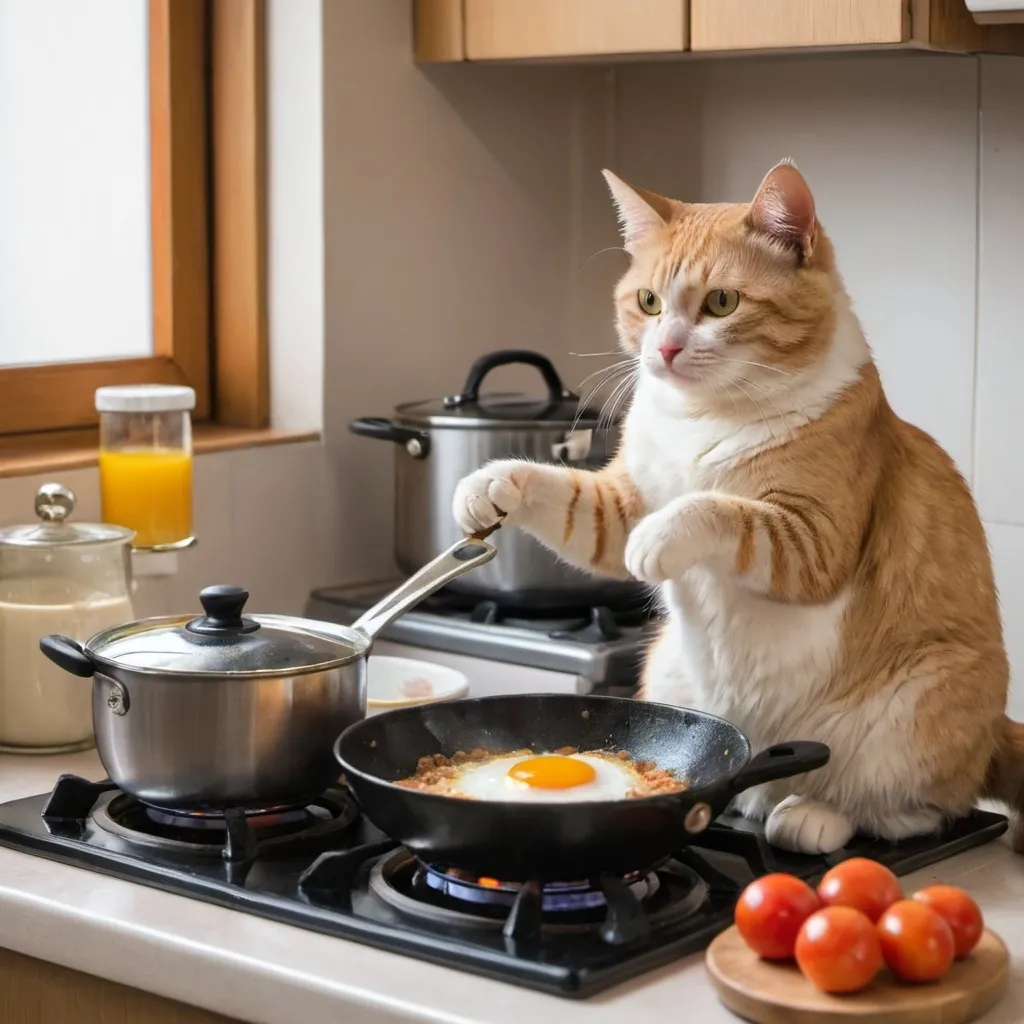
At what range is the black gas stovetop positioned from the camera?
1.11 m

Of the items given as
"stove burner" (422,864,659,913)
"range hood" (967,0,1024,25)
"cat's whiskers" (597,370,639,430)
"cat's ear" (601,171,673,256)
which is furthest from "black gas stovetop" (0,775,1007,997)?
"range hood" (967,0,1024,25)

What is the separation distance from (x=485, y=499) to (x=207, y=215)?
947 millimetres

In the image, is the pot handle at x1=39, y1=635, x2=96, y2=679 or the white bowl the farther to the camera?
the white bowl

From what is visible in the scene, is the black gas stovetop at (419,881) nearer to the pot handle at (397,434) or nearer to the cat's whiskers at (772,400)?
the cat's whiskers at (772,400)

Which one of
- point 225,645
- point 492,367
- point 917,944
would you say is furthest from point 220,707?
point 492,367

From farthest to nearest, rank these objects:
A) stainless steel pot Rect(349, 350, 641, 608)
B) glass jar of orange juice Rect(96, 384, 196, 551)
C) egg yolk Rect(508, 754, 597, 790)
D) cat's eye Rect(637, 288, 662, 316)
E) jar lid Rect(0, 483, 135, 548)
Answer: stainless steel pot Rect(349, 350, 641, 608) → glass jar of orange juice Rect(96, 384, 196, 551) → jar lid Rect(0, 483, 135, 548) → cat's eye Rect(637, 288, 662, 316) → egg yolk Rect(508, 754, 597, 790)

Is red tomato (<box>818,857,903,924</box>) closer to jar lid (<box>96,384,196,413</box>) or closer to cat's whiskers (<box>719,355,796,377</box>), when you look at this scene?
cat's whiskers (<box>719,355,796,377</box>)

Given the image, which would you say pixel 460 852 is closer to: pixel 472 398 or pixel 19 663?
pixel 19 663

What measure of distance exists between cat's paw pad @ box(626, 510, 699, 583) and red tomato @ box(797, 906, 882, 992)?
34 cm

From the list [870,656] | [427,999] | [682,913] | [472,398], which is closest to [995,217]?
[472,398]

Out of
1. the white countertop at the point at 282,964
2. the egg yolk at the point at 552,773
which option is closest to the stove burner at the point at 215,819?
the white countertop at the point at 282,964

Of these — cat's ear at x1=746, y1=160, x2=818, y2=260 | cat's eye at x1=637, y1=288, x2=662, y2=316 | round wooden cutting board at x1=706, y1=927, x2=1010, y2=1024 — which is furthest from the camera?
cat's eye at x1=637, y1=288, x2=662, y2=316

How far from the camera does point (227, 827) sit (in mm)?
1309

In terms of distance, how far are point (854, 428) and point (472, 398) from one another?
75 cm
